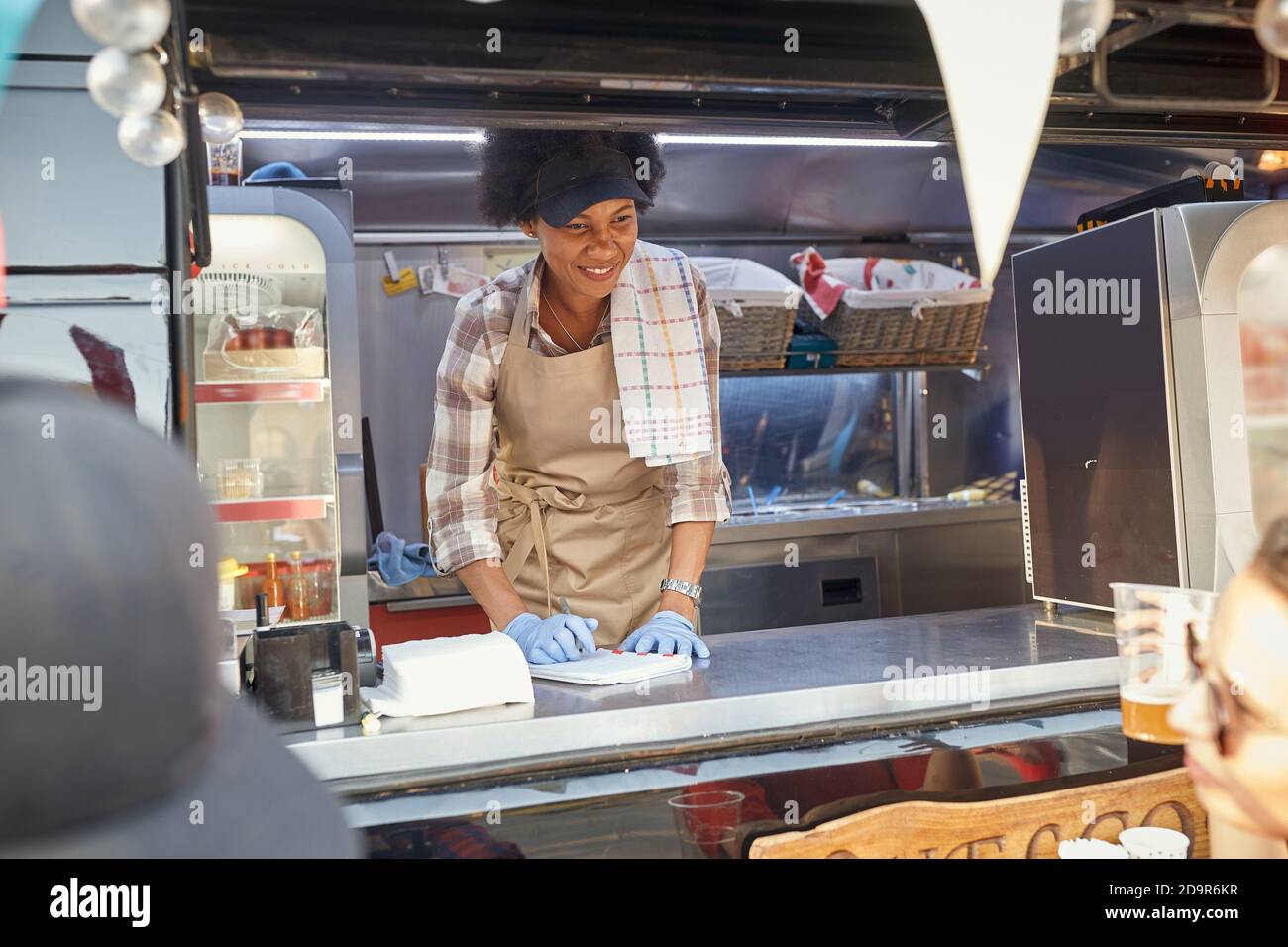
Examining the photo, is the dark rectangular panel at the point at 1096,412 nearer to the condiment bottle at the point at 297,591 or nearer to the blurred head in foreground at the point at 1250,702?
the blurred head in foreground at the point at 1250,702

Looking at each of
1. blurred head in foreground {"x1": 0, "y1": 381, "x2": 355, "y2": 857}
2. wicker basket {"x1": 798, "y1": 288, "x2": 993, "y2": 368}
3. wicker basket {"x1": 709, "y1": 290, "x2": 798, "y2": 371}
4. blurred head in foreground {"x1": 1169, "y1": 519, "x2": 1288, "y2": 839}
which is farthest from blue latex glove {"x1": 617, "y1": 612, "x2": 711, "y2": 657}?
wicker basket {"x1": 798, "y1": 288, "x2": 993, "y2": 368}

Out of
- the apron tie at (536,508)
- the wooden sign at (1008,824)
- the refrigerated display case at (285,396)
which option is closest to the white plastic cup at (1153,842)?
the wooden sign at (1008,824)

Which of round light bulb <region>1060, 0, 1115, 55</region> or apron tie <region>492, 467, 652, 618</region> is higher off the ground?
round light bulb <region>1060, 0, 1115, 55</region>

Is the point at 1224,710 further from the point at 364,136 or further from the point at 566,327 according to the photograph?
the point at 364,136

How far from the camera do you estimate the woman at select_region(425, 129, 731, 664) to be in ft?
7.36

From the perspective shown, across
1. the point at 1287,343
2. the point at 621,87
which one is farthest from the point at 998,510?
the point at 621,87

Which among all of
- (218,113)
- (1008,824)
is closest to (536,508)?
(218,113)

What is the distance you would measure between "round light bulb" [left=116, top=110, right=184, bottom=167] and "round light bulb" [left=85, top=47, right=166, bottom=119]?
58mm

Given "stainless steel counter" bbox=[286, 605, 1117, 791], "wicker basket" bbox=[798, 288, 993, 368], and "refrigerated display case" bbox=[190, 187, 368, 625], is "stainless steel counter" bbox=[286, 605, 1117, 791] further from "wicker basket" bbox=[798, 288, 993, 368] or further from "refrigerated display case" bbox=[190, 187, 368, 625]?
"wicker basket" bbox=[798, 288, 993, 368]

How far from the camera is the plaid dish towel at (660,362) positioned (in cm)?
234

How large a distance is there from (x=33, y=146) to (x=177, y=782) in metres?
1.85

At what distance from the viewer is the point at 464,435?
2.35 metres

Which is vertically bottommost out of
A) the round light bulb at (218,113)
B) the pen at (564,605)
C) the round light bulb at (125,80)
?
the pen at (564,605)

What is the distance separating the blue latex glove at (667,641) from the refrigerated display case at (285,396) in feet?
4.90
